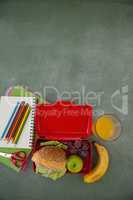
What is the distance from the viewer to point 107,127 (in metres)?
1.54

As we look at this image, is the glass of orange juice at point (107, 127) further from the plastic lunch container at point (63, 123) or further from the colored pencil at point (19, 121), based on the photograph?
the colored pencil at point (19, 121)

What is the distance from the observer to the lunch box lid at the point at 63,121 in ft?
4.91

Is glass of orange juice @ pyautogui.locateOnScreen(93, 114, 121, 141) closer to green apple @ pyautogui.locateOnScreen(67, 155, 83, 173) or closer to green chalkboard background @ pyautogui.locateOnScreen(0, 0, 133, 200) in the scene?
green chalkboard background @ pyautogui.locateOnScreen(0, 0, 133, 200)

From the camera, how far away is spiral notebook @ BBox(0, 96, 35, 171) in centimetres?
151

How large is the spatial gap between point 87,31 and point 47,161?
0.58 m

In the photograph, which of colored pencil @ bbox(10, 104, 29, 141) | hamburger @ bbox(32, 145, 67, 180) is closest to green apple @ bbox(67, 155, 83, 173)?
hamburger @ bbox(32, 145, 67, 180)

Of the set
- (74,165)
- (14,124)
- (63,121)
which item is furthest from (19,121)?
(74,165)

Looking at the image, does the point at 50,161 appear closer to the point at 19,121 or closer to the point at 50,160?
the point at 50,160

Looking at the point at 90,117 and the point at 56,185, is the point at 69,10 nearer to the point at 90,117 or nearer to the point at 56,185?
the point at 90,117

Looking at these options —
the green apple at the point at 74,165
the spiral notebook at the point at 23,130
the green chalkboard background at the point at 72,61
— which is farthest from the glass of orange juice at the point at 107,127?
the spiral notebook at the point at 23,130

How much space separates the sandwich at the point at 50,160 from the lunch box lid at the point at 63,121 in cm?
5

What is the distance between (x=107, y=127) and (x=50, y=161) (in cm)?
28

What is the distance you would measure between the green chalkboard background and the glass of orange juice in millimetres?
26

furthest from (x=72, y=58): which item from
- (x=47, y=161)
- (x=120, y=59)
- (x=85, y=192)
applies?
(x=85, y=192)
